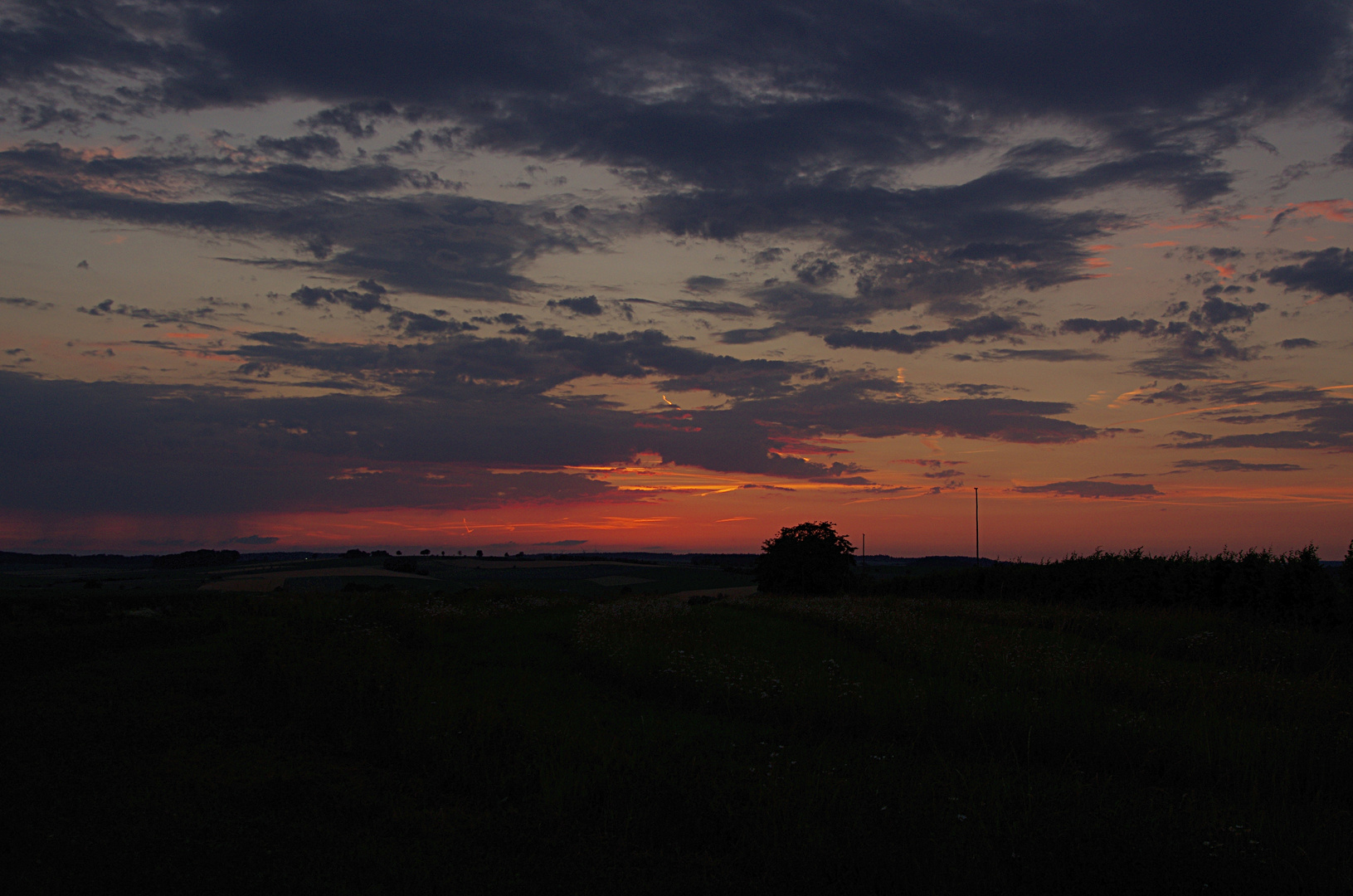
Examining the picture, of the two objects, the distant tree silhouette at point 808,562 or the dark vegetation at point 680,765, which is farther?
the distant tree silhouette at point 808,562

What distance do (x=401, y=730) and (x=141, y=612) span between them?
63.9 ft

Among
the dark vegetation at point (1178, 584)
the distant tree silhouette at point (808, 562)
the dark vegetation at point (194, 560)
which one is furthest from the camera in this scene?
the dark vegetation at point (194, 560)

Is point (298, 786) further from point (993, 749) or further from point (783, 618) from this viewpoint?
point (783, 618)

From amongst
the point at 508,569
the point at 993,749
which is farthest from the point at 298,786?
the point at 508,569

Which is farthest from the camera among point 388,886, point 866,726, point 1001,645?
point 1001,645

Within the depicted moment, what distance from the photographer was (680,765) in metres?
8.73

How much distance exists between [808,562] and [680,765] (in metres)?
46.8

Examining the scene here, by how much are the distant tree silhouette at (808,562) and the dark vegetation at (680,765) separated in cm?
3543

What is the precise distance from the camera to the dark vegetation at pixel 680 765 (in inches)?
242

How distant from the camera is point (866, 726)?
35.2ft

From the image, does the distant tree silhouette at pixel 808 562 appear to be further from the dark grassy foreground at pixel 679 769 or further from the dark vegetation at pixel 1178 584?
the dark grassy foreground at pixel 679 769

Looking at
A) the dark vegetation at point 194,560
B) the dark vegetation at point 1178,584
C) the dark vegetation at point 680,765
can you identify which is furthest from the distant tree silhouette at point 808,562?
the dark vegetation at point 194,560

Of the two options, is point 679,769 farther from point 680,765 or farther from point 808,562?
point 808,562

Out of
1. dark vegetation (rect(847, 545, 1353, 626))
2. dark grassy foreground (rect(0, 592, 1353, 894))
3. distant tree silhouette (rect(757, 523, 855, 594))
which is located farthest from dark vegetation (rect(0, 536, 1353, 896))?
distant tree silhouette (rect(757, 523, 855, 594))
